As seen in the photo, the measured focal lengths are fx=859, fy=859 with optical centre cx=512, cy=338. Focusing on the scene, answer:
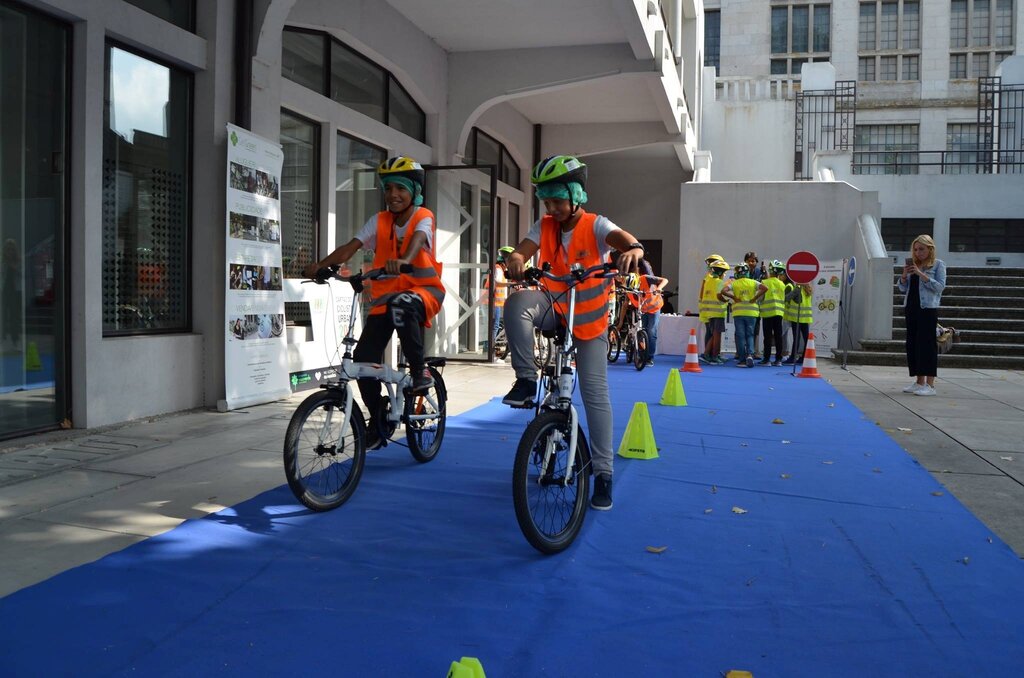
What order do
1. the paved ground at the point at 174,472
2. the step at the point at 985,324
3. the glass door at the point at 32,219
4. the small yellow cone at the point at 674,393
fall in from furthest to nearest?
1. the step at the point at 985,324
2. the small yellow cone at the point at 674,393
3. the glass door at the point at 32,219
4. the paved ground at the point at 174,472

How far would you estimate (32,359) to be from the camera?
6.44 metres

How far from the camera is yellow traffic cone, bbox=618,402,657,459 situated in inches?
255

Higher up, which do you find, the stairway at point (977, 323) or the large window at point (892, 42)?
the large window at point (892, 42)

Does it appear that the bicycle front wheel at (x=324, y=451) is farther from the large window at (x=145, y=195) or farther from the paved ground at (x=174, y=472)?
the large window at (x=145, y=195)

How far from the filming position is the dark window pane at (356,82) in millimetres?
10625

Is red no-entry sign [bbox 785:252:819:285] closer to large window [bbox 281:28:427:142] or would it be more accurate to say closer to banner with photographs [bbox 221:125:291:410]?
large window [bbox 281:28:427:142]

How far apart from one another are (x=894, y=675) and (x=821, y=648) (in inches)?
10.5

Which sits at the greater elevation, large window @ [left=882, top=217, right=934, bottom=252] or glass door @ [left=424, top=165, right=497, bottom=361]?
large window @ [left=882, top=217, right=934, bottom=252]

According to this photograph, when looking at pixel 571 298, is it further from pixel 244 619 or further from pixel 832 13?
pixel 832 13

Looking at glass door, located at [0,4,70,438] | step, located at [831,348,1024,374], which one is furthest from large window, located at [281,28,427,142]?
step, located at [831,348,1024,374]

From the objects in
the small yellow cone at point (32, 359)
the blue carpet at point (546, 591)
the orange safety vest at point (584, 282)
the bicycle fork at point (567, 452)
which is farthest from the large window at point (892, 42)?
the bicycle fork at point (567, 452)

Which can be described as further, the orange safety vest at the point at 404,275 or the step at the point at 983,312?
the step at the point at 983,312

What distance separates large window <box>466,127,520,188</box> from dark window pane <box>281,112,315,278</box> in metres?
5.43

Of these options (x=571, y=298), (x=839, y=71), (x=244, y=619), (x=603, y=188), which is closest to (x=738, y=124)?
(x=603, y=188)
